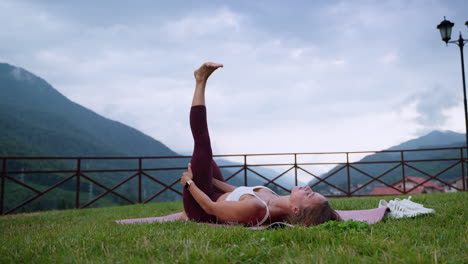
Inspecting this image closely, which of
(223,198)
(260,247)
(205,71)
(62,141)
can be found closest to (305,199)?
(223,198)

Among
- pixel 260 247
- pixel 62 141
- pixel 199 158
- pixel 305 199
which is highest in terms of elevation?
pixel 62 141

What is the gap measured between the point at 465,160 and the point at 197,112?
8625 mm

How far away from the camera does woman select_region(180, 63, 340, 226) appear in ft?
8.72

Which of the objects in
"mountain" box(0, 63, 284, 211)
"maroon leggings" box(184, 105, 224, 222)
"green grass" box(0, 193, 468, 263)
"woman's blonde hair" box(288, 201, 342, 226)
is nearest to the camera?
"green grass" box(0, 193, 468, 263)

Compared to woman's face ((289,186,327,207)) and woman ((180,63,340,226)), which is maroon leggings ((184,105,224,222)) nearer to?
woman ((180,63,340,226))

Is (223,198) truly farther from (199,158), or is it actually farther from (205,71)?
(205,71)

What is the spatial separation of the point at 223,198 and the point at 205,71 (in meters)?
1.22

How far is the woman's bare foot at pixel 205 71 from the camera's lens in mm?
3229

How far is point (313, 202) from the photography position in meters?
2.65

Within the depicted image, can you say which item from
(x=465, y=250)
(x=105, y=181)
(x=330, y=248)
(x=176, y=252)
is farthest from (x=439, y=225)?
(x=105, y=181)

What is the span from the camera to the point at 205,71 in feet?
10.8

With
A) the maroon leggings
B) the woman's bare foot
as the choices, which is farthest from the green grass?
the woman's bare foot

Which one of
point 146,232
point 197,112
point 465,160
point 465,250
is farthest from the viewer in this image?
point 465,160

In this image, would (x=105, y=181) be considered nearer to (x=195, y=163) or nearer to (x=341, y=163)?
(x=341, y=163)
